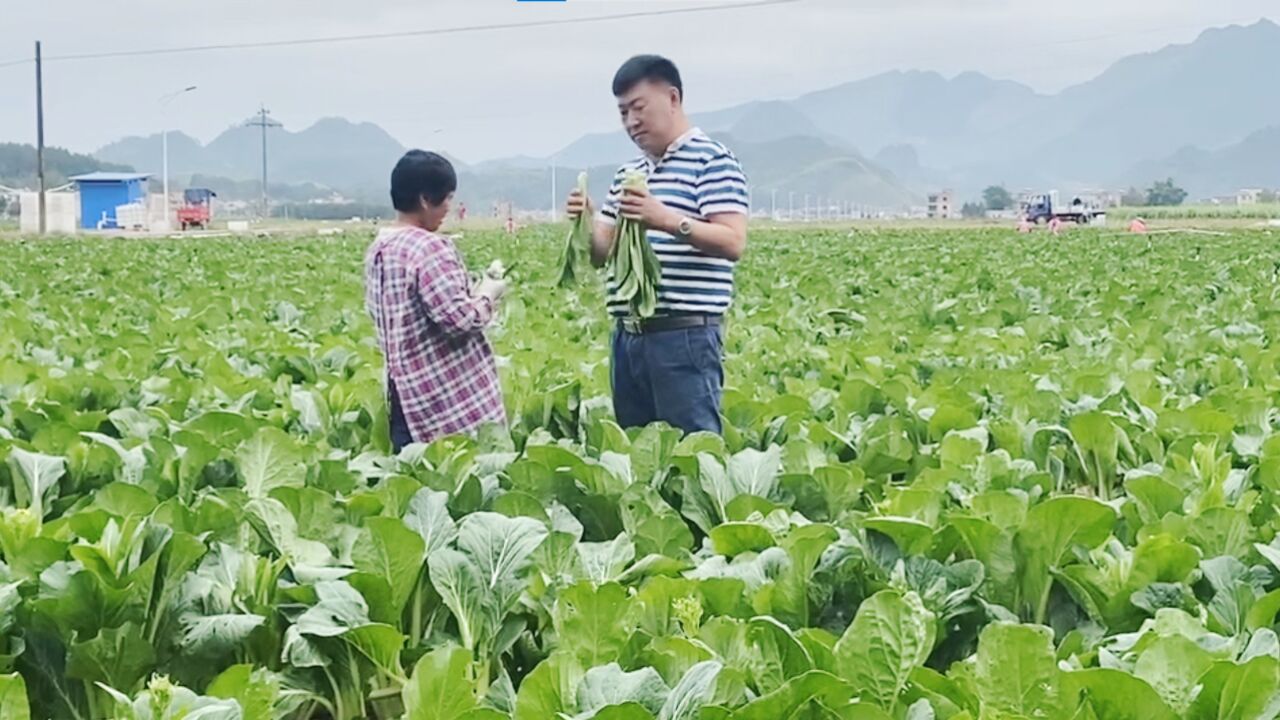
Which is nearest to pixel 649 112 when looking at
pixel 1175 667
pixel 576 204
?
pixel 576 204

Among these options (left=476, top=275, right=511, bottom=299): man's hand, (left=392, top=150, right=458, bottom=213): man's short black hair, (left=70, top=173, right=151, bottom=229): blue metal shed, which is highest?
(left=70, top=173, right=151, bottom=229): blue metal shed

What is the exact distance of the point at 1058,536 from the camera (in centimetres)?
270

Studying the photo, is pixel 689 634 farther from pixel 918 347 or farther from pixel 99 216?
pixel 99 216

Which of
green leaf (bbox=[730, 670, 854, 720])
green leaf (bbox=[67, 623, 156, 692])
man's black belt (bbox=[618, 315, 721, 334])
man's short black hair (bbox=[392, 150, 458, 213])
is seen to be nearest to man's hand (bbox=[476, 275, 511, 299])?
man's short black hair (bbox=[392, 150, 458, 213])

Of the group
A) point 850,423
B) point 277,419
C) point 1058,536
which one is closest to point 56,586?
point 1058,536

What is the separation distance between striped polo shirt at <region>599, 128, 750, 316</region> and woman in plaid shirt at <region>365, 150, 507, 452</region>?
1.48 ft

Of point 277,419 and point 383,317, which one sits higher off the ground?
point 383,317

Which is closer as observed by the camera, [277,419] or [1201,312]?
[277,419]

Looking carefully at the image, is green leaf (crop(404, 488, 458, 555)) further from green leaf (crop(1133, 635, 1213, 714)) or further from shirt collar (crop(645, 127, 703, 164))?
shirt collar (crop(645, 127, 703, 164))

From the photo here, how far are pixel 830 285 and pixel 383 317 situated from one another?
10.4 metres

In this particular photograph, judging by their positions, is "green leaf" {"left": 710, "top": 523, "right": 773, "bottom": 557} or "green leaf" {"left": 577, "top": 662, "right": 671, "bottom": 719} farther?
"green leaf" {"left": 710, "top": 523, "right": 773, "bottom": 557}

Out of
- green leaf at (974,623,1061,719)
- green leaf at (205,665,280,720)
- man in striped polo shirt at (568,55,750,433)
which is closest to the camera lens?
green leaf at (974,623,1061,719)

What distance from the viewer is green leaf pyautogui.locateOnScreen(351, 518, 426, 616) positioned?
2.61 metres

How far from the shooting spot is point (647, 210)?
4.13 m
